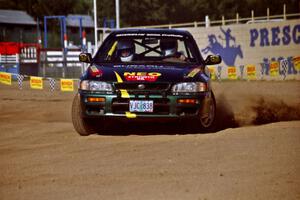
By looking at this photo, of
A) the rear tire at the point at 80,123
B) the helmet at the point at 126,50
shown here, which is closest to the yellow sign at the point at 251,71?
the helmet at the point at 126,50

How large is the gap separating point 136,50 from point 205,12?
47.9 metres

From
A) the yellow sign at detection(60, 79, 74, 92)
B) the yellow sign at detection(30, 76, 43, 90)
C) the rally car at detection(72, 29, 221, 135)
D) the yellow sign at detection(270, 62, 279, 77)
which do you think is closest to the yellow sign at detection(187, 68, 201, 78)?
the rally car at detection(72, 29, 221, 135)

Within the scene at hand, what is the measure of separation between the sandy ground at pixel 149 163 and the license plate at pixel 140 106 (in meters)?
0.35

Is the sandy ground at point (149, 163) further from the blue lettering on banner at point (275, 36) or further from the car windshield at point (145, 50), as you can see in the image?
the blue lettering on banner at point (275, 36)

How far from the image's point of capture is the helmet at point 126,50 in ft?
29.5

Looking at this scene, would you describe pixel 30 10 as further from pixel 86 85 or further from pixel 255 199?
pixel 255 199

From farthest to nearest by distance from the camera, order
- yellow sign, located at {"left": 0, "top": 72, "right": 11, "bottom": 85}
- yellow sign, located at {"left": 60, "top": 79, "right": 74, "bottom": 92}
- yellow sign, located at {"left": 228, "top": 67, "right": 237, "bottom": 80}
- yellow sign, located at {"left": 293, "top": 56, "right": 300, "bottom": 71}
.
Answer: yellow sign, located at {"left": 228, "top": 67, "right": 237, "bottom": 80} < yellow sign, located at {"left": 293, "top": 56, "right": 300, "bottom": 71} < yellow sign, located at {"left": 0, "top": 72, "right": 11, "bottom": 85} < yellow sign, located at {"left": 60, "top": 79, "right": 74, "bottom": 92}

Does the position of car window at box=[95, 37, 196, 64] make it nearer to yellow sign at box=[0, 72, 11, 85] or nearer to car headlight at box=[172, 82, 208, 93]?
car headlight at box=[172, 82, 208, 93]

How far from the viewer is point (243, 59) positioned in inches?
1024

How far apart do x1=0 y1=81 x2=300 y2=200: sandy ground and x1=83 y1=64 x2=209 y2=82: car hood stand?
72 centimetres

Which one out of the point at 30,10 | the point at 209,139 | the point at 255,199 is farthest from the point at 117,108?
the point at 30,10

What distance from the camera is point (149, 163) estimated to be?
597 centimetres

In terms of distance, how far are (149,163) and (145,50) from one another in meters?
3.65

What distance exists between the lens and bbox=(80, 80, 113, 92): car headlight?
309 inches
